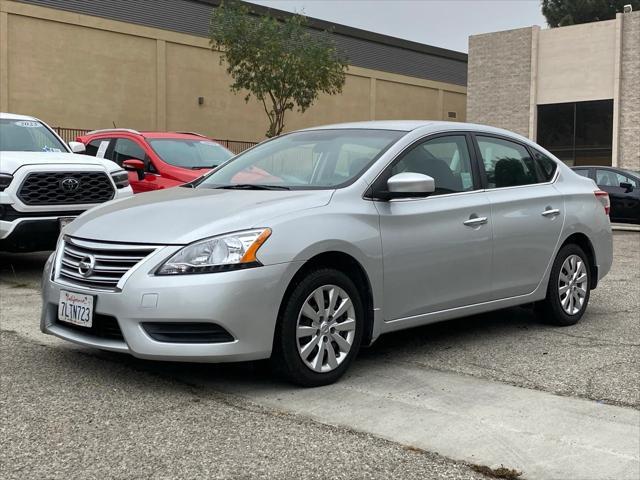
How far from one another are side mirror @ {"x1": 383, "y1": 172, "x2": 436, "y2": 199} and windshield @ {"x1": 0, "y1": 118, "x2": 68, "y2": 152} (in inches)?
236

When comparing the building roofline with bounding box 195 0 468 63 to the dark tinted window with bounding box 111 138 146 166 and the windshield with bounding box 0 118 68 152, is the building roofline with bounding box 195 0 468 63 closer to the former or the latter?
the dark tinted window with bounding box 111 138 146 166

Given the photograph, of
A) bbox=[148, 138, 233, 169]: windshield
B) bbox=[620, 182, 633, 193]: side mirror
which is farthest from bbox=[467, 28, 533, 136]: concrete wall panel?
bbox=[148, 138, 233, 169]: windshield

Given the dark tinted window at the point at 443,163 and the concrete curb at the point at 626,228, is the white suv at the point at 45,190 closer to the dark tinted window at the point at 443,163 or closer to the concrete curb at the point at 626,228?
the dark tinted window at the point at 443,163

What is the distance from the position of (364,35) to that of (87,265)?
38508mm

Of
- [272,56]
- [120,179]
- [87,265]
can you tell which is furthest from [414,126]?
[272,56]

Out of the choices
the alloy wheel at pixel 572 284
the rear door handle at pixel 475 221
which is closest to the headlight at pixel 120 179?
the rear door handle at pixel 475 221

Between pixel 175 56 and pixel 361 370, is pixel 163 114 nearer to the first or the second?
pixel 175 56

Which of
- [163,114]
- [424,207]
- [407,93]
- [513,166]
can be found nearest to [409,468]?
[424,207]

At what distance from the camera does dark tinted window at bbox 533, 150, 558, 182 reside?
6.60 metres

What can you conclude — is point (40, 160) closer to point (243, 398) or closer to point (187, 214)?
point (187, 214)

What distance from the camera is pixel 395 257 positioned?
507cm

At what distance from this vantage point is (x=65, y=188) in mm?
8719

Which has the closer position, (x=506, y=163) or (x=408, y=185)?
(x=408, y=185)

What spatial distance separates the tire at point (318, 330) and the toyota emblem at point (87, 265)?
113 cm
